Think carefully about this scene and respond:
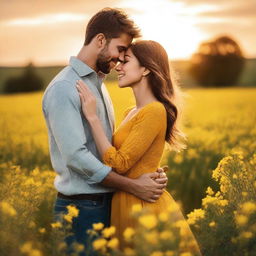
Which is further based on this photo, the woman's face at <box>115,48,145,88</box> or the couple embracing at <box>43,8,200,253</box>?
the woman's face at <box>115,48,145,88</box>

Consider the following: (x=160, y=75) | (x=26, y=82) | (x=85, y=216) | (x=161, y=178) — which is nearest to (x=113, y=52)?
(x=160, y=75)

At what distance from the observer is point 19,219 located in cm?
384

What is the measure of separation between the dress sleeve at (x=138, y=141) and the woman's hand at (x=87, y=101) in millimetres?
269

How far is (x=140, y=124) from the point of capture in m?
4.20

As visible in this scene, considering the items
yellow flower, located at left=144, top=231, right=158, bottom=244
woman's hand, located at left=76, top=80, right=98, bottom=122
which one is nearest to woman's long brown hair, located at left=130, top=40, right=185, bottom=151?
woman's hand, located at left=76, top=80, right=98, bottom=122

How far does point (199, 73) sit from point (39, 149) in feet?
191

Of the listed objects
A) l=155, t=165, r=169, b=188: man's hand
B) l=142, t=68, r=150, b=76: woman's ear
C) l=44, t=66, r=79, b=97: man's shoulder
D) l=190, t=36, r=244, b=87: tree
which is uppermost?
l=142, t=68, r=150, b=76: woman's ear

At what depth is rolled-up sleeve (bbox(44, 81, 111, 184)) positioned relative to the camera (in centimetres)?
409

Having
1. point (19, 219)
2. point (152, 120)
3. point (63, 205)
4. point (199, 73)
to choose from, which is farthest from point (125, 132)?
point (199, 73)

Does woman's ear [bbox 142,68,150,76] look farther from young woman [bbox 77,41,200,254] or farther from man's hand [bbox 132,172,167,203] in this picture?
man's hand [bbox 132,172,167,203]

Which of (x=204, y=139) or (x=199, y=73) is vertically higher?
(x=204, y=139)

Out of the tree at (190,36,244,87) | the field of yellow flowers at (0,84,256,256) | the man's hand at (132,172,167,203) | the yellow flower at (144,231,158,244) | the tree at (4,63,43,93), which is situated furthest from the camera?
the tree at (190,36,244,87)

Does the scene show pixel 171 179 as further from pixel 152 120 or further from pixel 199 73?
pixel 199 73

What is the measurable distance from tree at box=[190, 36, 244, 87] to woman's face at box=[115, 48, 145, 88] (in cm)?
6135
